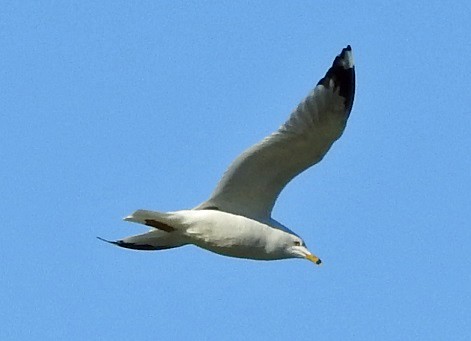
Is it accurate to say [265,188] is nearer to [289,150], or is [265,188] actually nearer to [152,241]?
[289,150]

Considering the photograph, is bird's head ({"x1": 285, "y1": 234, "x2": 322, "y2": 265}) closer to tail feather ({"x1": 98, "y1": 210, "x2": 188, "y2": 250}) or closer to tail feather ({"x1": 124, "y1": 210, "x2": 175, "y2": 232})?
tail feather ({"x1": 98, "y1": 210, "x2": 188, "y2": 250})

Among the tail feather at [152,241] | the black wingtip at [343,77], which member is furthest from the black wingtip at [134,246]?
the black wingtip at [343,77]

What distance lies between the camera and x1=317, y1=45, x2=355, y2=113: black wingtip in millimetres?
17531

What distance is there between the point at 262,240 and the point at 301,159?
0.77m

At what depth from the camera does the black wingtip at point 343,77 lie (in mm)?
17531

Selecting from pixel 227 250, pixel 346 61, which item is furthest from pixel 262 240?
pixel 346 61

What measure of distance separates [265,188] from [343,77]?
46.4 inches

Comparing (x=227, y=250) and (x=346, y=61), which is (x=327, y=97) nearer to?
(x=346, y=61)

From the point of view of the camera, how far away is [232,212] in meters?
17.7

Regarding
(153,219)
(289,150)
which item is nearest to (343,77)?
(289,150)

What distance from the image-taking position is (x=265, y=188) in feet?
58.4

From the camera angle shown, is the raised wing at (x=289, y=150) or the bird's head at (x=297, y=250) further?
the bird's head at (x=297, y=250)

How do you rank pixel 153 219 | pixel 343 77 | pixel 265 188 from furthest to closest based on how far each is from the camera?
pixel 265 188, pixel 343 77, pixel 153 219

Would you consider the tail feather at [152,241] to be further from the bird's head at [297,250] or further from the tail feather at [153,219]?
the bird's head at [297,250]
